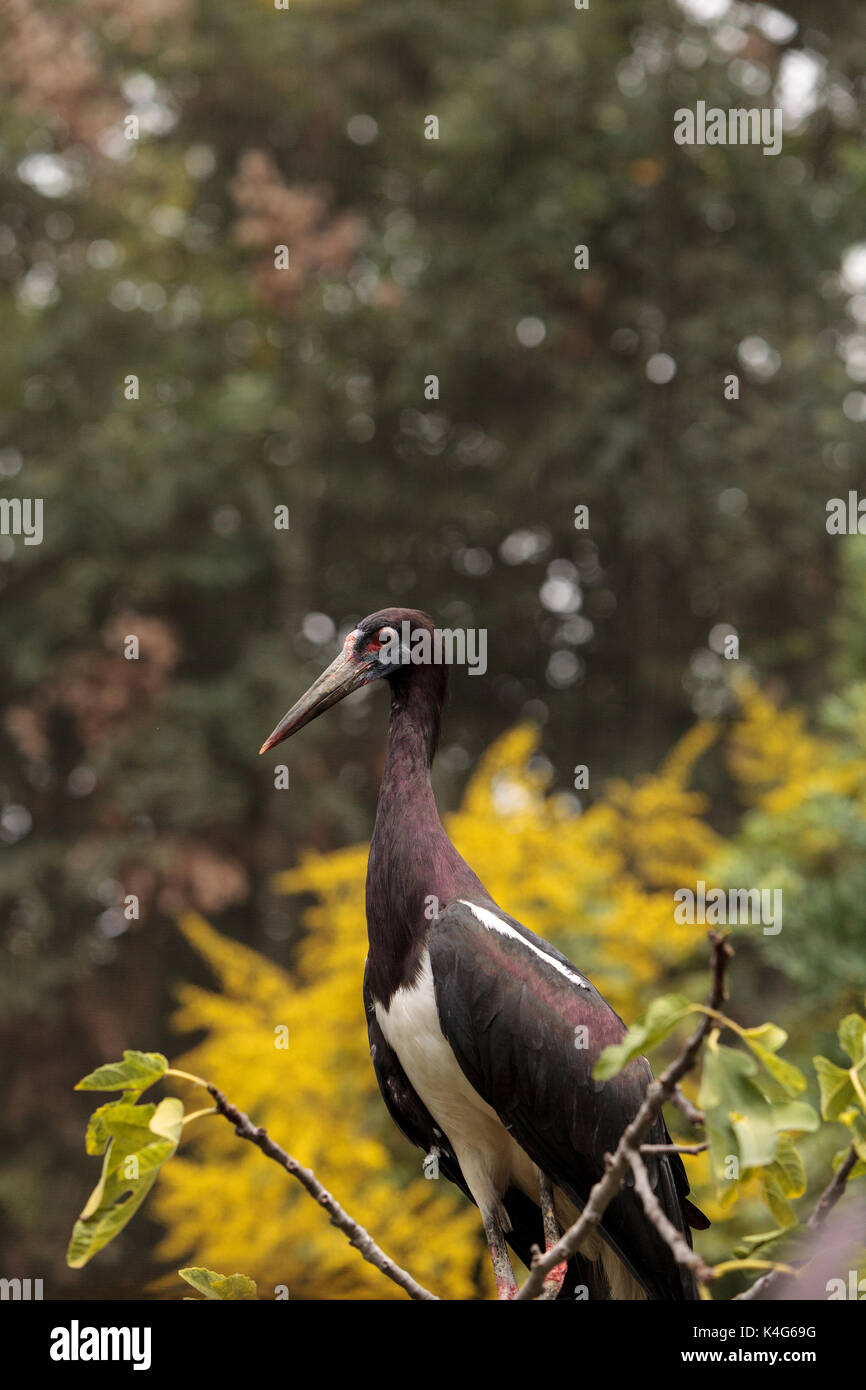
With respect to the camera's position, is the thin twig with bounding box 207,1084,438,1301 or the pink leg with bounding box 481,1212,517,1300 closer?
the thin twig with bounding box 207,1084,438,1301

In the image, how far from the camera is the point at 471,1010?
2346mm

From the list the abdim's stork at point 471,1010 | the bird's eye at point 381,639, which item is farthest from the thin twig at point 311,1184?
the bird's eye at point 381,639

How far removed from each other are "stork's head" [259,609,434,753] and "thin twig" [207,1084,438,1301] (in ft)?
2.63

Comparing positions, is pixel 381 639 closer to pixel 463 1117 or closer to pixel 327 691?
pixel 327 691

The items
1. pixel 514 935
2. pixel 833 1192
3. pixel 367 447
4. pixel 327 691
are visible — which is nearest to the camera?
pixel 833 1192

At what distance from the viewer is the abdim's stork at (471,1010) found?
2.34 meters

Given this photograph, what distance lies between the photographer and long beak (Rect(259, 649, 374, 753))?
2.25 meters

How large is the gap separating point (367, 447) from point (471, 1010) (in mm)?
10092

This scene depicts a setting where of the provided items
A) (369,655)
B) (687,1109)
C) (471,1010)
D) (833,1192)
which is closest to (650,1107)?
(687,1109)

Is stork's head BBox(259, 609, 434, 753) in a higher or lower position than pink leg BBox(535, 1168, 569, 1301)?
higher

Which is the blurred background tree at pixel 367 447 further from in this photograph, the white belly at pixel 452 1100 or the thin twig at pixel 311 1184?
the thin twig at pixel 311 1184

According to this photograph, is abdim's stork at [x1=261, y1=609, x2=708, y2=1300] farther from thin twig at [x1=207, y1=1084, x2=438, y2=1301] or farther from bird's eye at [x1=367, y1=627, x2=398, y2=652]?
thin twig at [x1=207, y1=1084, x2=438, y2=1301]

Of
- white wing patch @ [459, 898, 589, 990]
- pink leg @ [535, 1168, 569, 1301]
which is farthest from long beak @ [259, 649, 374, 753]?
pink leg @ [535, 1168, 569, 1301]

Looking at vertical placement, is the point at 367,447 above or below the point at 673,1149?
above
